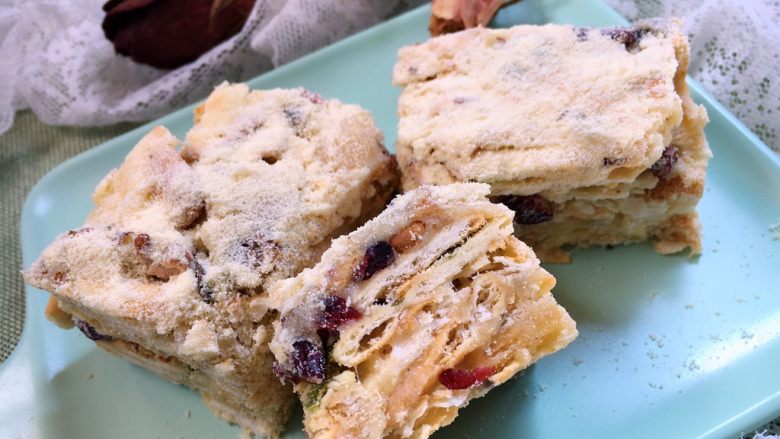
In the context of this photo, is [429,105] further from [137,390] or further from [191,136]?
Answer: [137,390]

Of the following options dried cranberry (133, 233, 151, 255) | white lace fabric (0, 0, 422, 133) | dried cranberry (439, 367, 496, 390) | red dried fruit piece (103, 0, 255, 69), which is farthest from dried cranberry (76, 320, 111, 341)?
red dried fruit piece (103, 0, 255, 69)

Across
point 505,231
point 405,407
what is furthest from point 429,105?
point 405,407

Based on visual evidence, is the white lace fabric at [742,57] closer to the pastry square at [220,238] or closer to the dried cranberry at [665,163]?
the dried cranberry at [665,163]

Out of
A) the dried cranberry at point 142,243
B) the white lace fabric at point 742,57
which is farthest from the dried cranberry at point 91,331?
the white lace fabric at point 742,57

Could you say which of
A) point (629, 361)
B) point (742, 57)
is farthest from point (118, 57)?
point (742, 57)

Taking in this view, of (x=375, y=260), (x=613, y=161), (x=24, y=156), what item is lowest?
(x=24, y=156)

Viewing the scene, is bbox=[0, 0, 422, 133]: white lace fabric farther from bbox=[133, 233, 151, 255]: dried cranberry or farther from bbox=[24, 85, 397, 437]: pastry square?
bbox=[133, 233, 151, 255]: dried cranberry

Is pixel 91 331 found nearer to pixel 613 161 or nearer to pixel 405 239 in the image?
pixel 405 239
